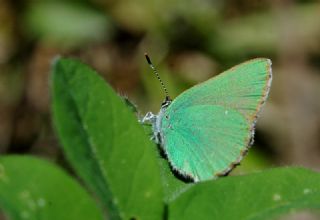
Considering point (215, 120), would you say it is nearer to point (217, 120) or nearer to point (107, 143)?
point (217, 120)

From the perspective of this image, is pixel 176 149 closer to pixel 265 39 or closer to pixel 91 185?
pixel 91 185

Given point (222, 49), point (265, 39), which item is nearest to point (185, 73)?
point (222, 49)

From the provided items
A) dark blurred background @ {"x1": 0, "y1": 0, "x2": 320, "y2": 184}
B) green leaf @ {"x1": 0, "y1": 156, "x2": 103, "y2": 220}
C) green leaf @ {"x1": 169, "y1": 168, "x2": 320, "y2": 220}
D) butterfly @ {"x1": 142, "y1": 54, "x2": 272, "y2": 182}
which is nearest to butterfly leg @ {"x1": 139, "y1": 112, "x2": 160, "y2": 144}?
butterfly @ {"x1": 142, "y1": 54, "x2": 272, "y2": 182}

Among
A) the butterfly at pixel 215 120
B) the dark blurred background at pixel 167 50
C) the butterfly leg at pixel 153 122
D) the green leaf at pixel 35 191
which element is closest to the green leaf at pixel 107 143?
the green leaf at pixel 35 191

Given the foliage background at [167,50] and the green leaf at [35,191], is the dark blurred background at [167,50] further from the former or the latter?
the green leaf at [35,191]

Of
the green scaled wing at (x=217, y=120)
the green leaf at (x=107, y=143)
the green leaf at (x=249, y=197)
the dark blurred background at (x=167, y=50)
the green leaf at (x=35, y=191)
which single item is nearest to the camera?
the green leaf at (x=35, y=191)

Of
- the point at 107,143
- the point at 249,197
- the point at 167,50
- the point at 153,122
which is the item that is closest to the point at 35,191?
the point at 107,143

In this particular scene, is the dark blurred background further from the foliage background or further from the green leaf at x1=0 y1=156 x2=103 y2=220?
the green leaf at x1=0 y1=156 x2=103 y2=220
